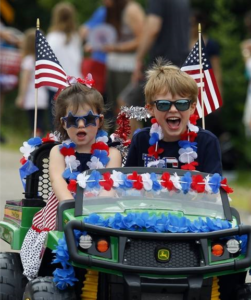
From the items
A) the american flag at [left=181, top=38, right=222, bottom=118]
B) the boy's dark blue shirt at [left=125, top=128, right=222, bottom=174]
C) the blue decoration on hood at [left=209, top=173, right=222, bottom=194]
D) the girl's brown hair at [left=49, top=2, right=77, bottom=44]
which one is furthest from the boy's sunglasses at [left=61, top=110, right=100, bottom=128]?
the girl's brown hair at [left=49, top=2, right=77, bottom=44]

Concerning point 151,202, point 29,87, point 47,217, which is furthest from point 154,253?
point 29,87

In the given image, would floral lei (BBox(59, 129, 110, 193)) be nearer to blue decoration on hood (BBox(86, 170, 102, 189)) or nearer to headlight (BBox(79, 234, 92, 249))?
blue decoration on hood (BBox(86, 170, 102, 189))

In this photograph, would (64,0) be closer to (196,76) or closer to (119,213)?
(196,76)

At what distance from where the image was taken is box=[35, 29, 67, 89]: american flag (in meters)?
7.34

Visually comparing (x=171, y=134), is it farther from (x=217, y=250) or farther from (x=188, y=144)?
(x=217, y=250)

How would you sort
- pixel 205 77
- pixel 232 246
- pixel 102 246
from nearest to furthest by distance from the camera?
pixel 102 246 → pixel 232 246 → pixel 205 77

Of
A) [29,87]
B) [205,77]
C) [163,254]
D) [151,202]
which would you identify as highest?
[29,87]

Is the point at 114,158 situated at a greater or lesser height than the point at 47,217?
greater

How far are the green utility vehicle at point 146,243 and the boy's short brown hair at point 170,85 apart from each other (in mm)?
590

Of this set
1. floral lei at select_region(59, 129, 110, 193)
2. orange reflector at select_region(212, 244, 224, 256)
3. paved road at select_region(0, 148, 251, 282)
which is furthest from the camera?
paved road at select_region(0, 148, 251, 282)

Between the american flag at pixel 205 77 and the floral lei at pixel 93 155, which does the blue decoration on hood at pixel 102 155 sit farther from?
the american flag at pixel 205 77

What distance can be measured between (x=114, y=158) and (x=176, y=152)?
383 mm

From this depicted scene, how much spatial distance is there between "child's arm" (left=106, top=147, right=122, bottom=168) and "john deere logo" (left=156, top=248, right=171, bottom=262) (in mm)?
1114

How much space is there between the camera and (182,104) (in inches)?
253
